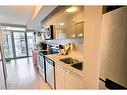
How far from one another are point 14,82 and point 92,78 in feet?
9.48

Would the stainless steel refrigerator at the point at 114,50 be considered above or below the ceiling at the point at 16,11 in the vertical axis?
below

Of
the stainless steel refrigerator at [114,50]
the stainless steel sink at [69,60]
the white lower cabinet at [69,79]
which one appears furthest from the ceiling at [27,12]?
the stainless steel refrigerator at [114,50]

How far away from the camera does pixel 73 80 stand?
1682 millimetres

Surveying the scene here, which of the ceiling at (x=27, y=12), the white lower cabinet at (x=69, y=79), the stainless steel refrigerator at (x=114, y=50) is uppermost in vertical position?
the ceiling at (x=27, y=12)

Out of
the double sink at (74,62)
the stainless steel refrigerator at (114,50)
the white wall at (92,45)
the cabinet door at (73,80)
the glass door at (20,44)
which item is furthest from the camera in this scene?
the glass door at (20,44)

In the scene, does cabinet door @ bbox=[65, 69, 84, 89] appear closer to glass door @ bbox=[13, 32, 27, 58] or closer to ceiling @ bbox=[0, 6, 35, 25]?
ceiling @ bbox=[0, 6, 35, 25]

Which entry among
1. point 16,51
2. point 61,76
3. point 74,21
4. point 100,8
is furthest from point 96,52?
point 16,51

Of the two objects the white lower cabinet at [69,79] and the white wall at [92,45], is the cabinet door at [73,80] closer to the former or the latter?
the white lower cabinet at [69,79]

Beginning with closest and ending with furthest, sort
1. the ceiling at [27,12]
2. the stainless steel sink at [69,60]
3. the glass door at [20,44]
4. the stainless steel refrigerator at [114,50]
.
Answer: the stainless steel refrigerator at [114,50] → the stainless steel sink at [69,60] → the ceiling at [27,12] → the glass door at [20,44]

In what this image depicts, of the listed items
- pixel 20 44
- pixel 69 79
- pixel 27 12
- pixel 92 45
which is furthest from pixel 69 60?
pixel 20 44

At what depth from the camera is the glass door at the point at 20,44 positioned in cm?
711

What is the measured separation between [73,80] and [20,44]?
6725 millimetres

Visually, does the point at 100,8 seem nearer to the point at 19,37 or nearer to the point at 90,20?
the point at 90,20

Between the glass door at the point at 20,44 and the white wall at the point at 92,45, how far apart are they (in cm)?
689
